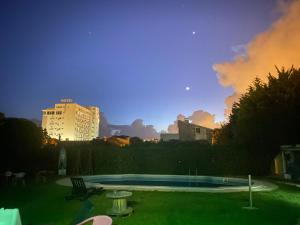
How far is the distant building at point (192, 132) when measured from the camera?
63.5 m

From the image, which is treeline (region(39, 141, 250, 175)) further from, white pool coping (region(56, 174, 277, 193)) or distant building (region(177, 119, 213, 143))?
distant building (region(177, 119, 213, 143))

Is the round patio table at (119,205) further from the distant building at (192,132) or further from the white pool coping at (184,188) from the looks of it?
the distant building at (192,132)

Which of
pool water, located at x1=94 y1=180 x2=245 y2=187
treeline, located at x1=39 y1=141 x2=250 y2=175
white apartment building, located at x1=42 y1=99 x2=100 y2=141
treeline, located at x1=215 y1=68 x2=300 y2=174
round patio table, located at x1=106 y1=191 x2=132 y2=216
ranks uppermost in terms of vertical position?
white apartment building, located at x1=42 y1=99 x2=100 y2=141

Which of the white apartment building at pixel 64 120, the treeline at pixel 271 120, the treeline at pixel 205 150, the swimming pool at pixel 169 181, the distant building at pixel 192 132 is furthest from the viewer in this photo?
the white apartment building at pixel 64 120

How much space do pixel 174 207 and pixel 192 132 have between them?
2097 inches

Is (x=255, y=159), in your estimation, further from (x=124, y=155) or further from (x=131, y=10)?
(x=131, y=10)

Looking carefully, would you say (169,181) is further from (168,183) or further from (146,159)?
(146,159)

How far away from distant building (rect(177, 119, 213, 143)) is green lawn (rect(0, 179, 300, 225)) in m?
48.2

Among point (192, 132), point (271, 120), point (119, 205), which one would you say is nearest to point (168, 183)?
point (271, 120)

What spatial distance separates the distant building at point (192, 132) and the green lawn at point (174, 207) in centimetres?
4820

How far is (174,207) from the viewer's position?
11.1 m

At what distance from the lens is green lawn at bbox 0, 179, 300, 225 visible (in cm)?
913

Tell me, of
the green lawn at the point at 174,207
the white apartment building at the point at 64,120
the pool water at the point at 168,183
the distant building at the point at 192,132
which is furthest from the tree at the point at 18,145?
the white apartment building at the point at 64,120

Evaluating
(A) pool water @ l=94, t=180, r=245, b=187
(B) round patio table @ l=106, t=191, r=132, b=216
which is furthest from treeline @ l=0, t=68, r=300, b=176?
(B) round patio table @ l=106, t=191, r=132, b=216
